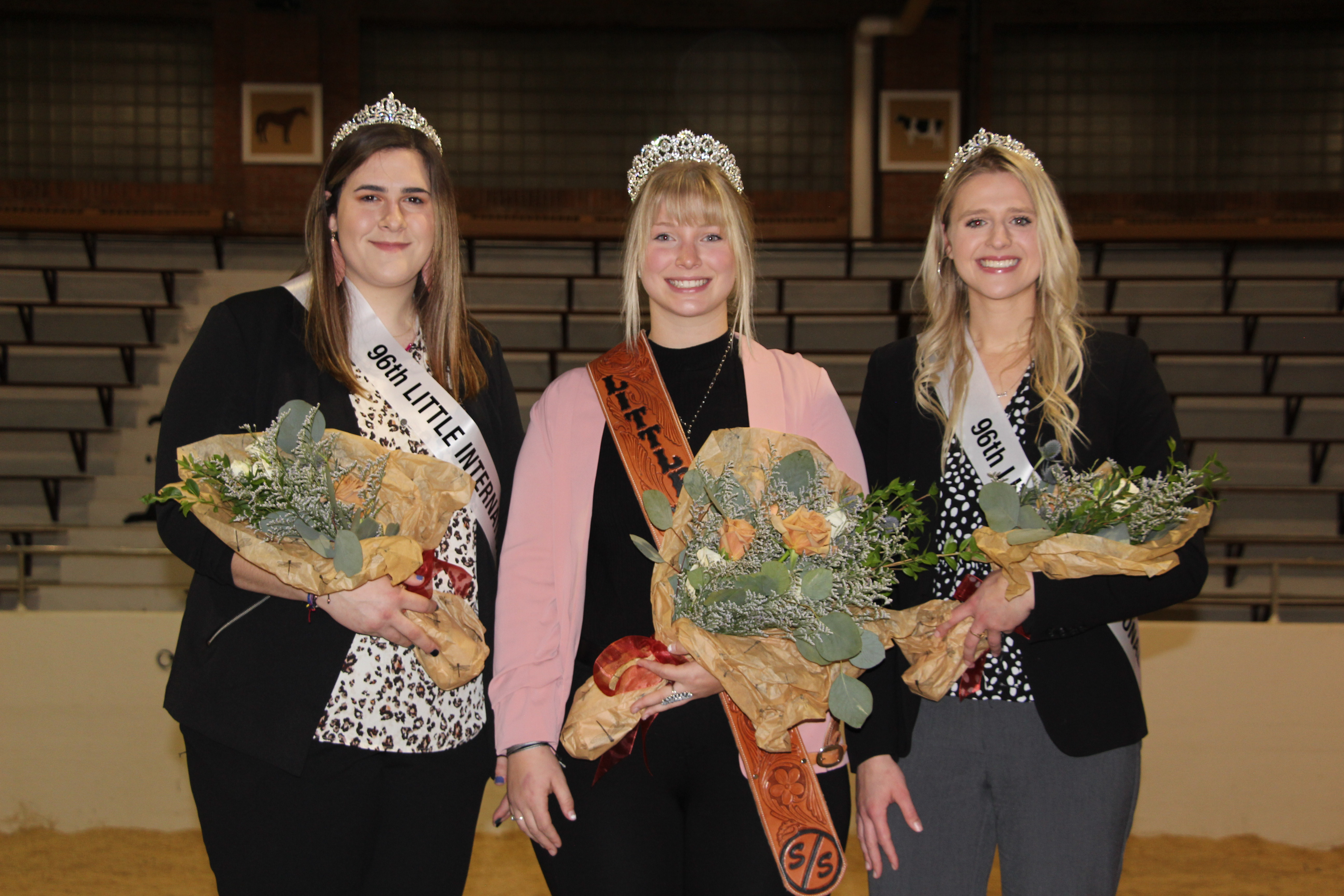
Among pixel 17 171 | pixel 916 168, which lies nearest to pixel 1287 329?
pixel 916 168

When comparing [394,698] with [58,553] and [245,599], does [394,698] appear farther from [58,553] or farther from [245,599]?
[58,553]

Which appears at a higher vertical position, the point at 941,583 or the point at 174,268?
the point at 174,268

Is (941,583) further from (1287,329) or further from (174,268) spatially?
(174,268)

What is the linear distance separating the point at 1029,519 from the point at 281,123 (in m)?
8.36

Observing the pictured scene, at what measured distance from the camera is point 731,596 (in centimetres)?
112

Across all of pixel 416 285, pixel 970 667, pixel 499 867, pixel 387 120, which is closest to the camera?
pixel 970 667

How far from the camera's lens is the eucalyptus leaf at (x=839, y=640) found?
44.0 inches

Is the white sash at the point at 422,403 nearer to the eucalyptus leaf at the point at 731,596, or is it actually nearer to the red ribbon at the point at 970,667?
the eucalyptus leaf at the point at 731,596

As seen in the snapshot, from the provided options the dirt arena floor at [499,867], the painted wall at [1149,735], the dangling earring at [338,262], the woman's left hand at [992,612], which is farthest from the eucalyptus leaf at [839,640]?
the painted wall at [1149,735]

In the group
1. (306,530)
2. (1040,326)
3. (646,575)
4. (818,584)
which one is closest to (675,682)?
(646,575)

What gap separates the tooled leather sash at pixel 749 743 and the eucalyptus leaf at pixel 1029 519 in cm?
39

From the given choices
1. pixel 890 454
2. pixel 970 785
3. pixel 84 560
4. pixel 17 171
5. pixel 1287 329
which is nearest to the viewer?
pixel 970 785

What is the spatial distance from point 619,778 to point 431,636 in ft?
0.98

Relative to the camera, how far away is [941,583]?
4.63 feet
